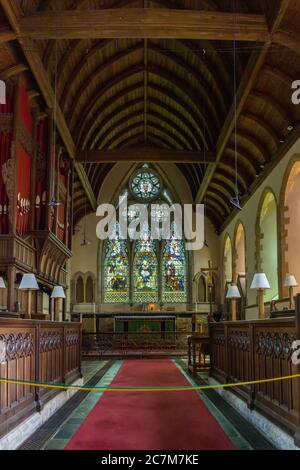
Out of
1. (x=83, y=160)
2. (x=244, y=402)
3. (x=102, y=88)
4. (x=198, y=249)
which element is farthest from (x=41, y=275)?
(x=198, y=249)

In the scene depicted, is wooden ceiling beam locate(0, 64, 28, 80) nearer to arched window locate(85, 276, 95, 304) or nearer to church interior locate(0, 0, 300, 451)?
church interior locate(0, 0, 300, 451)

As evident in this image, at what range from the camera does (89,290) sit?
18891 mm

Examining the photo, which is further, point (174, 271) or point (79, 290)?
point (174, 271)

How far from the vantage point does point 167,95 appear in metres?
13.9

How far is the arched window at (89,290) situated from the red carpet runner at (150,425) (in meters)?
12.2

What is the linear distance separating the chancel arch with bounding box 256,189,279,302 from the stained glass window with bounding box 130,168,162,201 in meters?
7.25

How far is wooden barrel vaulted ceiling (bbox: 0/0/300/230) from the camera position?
23.9 ft

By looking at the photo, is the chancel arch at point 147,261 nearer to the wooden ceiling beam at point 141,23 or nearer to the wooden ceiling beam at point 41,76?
the wooden ceiling beam at point 41,76

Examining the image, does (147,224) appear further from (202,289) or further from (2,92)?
(2,92)

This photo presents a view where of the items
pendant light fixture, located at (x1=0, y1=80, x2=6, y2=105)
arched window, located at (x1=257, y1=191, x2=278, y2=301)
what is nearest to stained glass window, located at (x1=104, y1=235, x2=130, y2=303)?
arched window, located at (x1=257, y1=191, x2=278, y2=301)

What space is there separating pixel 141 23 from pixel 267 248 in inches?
291

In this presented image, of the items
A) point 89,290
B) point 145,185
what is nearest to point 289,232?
point 145,185

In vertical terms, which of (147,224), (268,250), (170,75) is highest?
(170,75)
